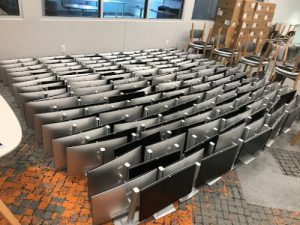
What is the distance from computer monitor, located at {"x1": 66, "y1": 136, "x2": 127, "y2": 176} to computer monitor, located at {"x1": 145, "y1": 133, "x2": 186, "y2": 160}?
258 mm

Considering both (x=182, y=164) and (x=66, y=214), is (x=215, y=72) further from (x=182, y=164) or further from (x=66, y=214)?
(x=66, y=214)

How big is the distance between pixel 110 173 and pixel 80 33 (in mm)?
3664

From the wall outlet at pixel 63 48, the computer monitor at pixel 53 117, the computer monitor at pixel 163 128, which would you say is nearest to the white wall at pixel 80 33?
the wall outlet at pixel 63 48

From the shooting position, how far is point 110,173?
5.63 feet

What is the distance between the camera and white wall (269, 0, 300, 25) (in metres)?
8.10

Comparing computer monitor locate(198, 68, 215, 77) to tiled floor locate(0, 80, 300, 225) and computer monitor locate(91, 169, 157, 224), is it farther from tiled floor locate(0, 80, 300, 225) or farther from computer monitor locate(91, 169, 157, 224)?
computer monitor locate(91, 169, 157, 224)

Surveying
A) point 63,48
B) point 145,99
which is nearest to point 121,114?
point 145,99

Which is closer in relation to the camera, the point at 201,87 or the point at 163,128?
the point at 163,128

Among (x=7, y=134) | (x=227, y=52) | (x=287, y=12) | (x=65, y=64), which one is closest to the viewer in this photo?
(x=7, y=134)

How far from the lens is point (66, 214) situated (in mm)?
1754

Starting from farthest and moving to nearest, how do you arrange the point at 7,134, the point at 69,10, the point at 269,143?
1. the point at 69,10
2. the point at 269,143
3. the point at 7,134

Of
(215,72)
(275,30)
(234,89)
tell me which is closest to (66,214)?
(234,89)

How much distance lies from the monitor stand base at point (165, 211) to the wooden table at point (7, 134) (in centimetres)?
93

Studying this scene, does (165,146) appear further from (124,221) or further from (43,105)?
(43,105)
